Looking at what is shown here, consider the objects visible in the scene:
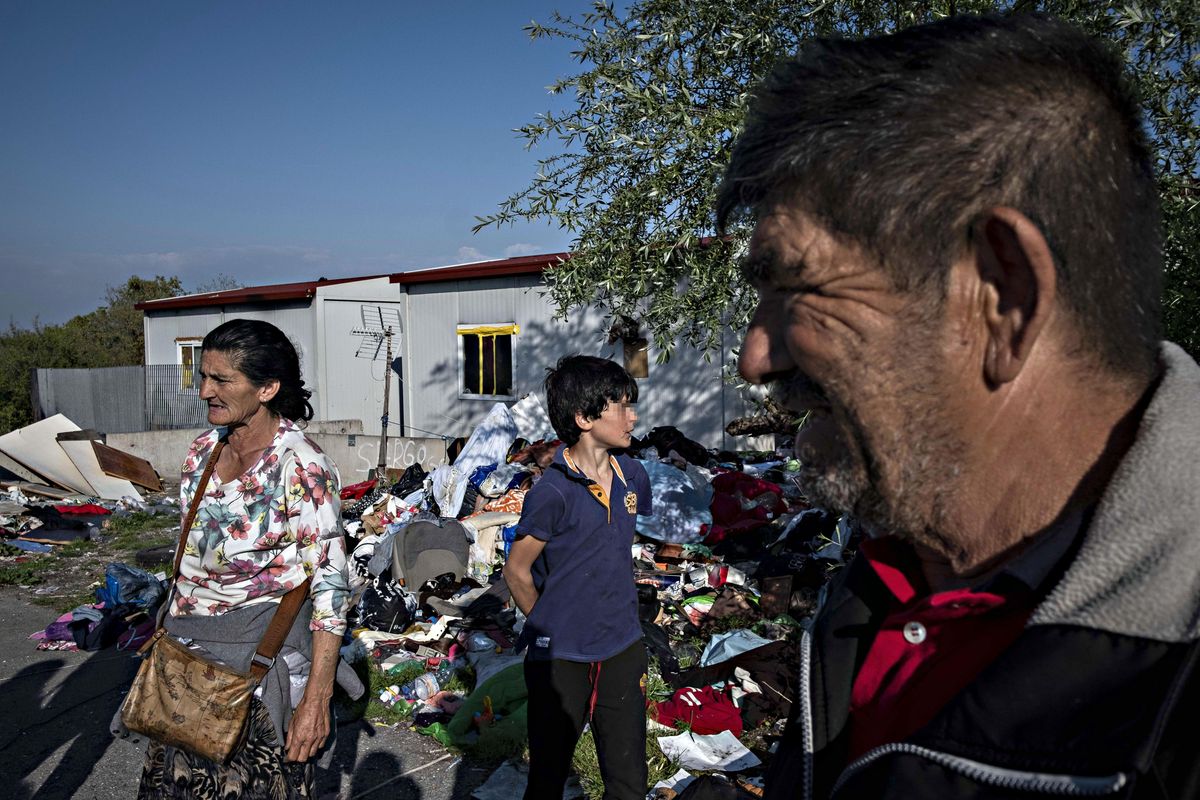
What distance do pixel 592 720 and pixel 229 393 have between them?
203 centimetres

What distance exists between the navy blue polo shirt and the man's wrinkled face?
2.36 m

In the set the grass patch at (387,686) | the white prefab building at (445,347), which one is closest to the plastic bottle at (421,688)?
the grass patch at (387,686)

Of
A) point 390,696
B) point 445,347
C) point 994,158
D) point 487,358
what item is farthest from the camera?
point 445,347

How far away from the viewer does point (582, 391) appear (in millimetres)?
3645

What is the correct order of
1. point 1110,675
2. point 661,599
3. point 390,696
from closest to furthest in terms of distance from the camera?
point 1110,675 → point 390,696 → point 661,599

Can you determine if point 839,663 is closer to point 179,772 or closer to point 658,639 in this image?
point 179,772

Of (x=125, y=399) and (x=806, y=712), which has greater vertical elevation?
(x=806, y=712)

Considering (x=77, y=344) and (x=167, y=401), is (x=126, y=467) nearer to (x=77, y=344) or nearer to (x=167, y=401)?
(x=167, y=401)

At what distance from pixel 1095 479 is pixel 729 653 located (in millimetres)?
5144

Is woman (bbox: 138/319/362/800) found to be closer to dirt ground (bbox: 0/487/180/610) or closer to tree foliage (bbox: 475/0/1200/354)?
tree foliage (bbox: 475/0/1200/354)

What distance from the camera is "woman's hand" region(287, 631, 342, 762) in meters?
2.90

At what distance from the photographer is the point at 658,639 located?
578 centimetres

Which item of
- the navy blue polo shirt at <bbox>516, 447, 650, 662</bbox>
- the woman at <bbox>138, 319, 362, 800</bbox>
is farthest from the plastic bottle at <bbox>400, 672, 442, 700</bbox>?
the woman at <bbox>138, 319, 362, 800</bbox>

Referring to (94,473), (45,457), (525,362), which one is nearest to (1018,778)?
(525,362)
